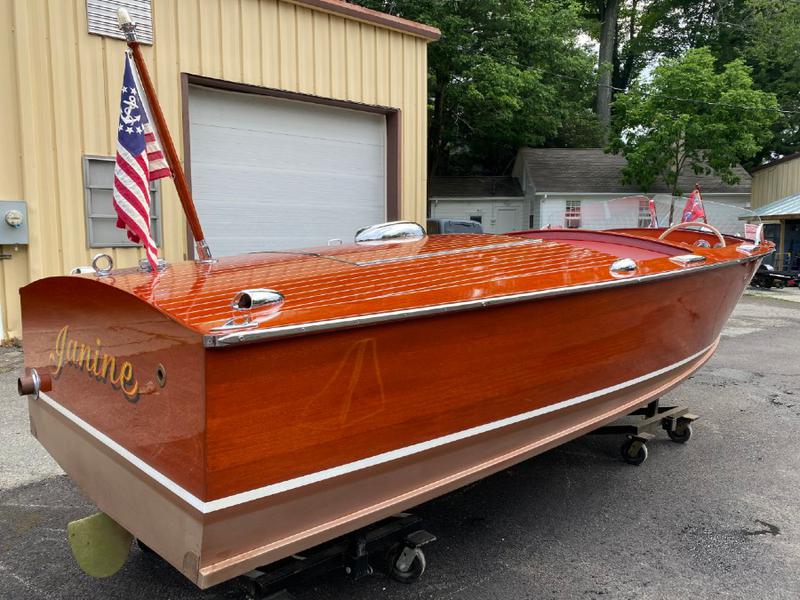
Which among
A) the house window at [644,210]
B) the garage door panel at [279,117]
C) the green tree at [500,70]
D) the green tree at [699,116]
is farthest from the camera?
the green tree at [500,70]

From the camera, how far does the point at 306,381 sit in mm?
1886

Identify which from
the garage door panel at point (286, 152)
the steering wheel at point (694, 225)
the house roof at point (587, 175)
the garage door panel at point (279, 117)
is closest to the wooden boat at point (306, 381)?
the steering wheel at point (694, 225)

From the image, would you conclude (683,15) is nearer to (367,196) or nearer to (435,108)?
(435,108)

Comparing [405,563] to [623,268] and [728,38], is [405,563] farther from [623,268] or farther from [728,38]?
[728,38]

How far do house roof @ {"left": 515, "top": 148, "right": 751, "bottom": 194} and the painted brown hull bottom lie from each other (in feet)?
65.5

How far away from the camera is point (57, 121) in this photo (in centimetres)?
633

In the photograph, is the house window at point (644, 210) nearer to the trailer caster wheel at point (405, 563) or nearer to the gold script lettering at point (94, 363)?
the trailer caster wheel at point (405, 563)

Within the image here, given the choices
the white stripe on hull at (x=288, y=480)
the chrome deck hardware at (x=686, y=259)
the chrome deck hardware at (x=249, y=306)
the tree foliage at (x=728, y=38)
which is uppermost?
the tree foliage at (x=728, y=38)

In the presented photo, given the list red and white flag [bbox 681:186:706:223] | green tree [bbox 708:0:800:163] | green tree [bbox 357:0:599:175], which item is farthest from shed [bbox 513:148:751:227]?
red and white flag [bbox 681:186:706:223]

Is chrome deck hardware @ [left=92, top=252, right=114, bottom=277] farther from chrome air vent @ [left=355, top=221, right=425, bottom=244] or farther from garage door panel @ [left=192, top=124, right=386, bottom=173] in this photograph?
garage door panel @ [left=192, top=124, right=386, bottom=173]

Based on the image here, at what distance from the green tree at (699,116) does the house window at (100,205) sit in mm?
15713

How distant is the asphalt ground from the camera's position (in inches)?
98.3

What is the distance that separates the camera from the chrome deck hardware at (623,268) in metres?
3.06

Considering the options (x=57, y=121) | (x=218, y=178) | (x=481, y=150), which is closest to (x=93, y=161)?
(x=57, y=121)
